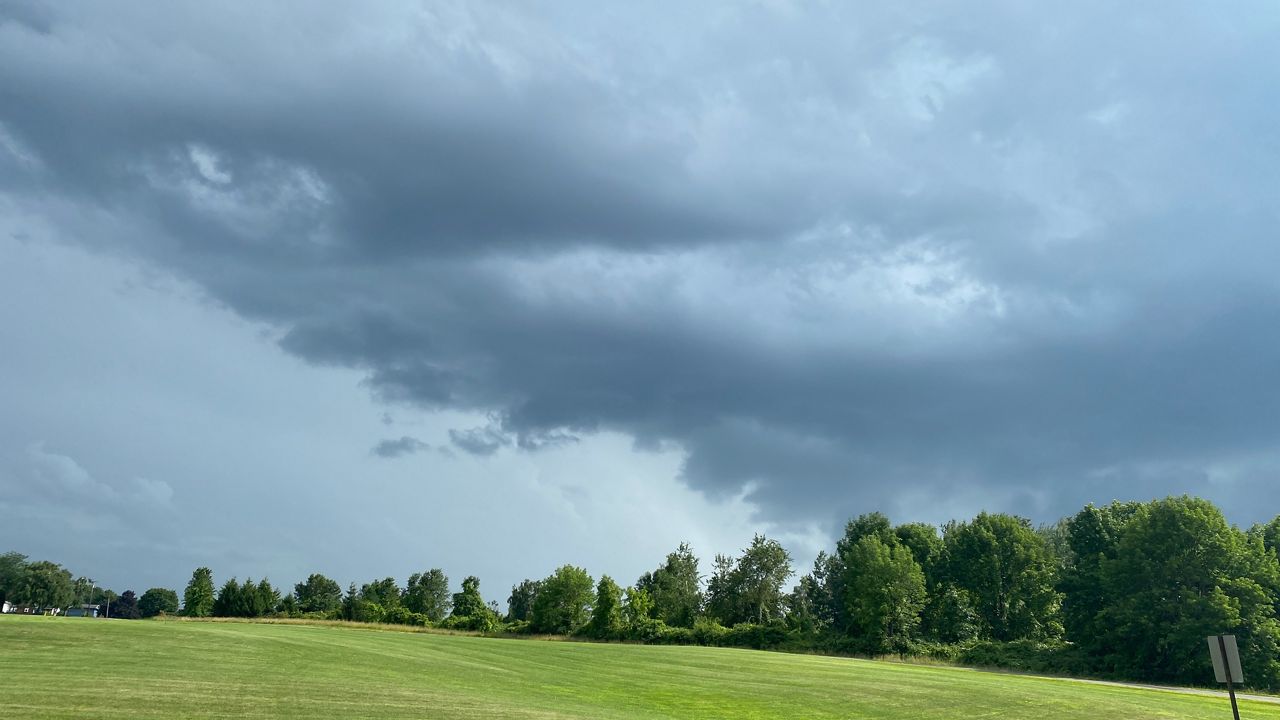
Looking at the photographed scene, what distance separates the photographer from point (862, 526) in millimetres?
131875

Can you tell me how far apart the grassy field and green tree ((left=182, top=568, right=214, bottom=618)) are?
98.5 metres

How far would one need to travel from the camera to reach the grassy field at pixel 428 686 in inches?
865

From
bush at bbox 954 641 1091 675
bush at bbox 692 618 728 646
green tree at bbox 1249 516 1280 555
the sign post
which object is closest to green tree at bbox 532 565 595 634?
bush at bbox 692 618 728 646

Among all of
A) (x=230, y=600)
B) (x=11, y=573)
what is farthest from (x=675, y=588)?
(x=11, y=573)

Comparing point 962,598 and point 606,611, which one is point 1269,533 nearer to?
point 962,598

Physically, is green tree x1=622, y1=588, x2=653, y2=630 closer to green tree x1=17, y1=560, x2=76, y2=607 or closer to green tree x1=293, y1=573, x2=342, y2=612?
green tree x1=293, y1=573, x2=342, y2=612

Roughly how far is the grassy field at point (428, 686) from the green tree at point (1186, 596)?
28289mm

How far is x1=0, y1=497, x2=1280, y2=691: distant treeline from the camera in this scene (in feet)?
216

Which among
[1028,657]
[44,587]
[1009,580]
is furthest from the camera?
[44,587]

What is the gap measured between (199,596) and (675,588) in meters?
80.5

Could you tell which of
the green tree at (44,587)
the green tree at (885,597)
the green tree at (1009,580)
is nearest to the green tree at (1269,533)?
the green tree at (1009,580)

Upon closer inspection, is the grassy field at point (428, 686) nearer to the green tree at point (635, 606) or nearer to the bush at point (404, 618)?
the green tree at point (635, 606)

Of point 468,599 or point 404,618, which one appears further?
point 468,599

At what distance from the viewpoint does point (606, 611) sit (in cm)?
9681
